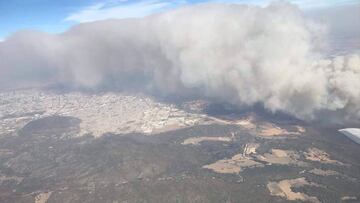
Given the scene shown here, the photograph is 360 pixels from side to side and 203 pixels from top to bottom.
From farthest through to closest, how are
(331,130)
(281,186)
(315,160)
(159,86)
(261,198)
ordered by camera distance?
(159,86) → (331,130) → (315,160) → (281,186) → (261,198)

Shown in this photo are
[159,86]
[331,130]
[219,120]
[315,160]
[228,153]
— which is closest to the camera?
[315,160]

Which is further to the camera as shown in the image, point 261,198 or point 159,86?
point 159,86

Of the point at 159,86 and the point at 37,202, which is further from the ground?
the point at 159,86

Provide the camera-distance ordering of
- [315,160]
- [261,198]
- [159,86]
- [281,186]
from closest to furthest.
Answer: [261,198]
[281,186]
[315,160]
[159,86]

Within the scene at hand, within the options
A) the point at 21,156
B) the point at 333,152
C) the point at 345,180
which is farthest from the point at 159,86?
the point at 345,180

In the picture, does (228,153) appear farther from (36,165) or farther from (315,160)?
(36,165)

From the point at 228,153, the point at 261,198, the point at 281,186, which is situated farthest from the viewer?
the point at 228,153

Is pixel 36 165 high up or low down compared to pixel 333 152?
down

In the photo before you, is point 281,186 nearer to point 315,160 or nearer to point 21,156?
point 315,160

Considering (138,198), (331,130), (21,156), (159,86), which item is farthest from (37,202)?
(159,86)
